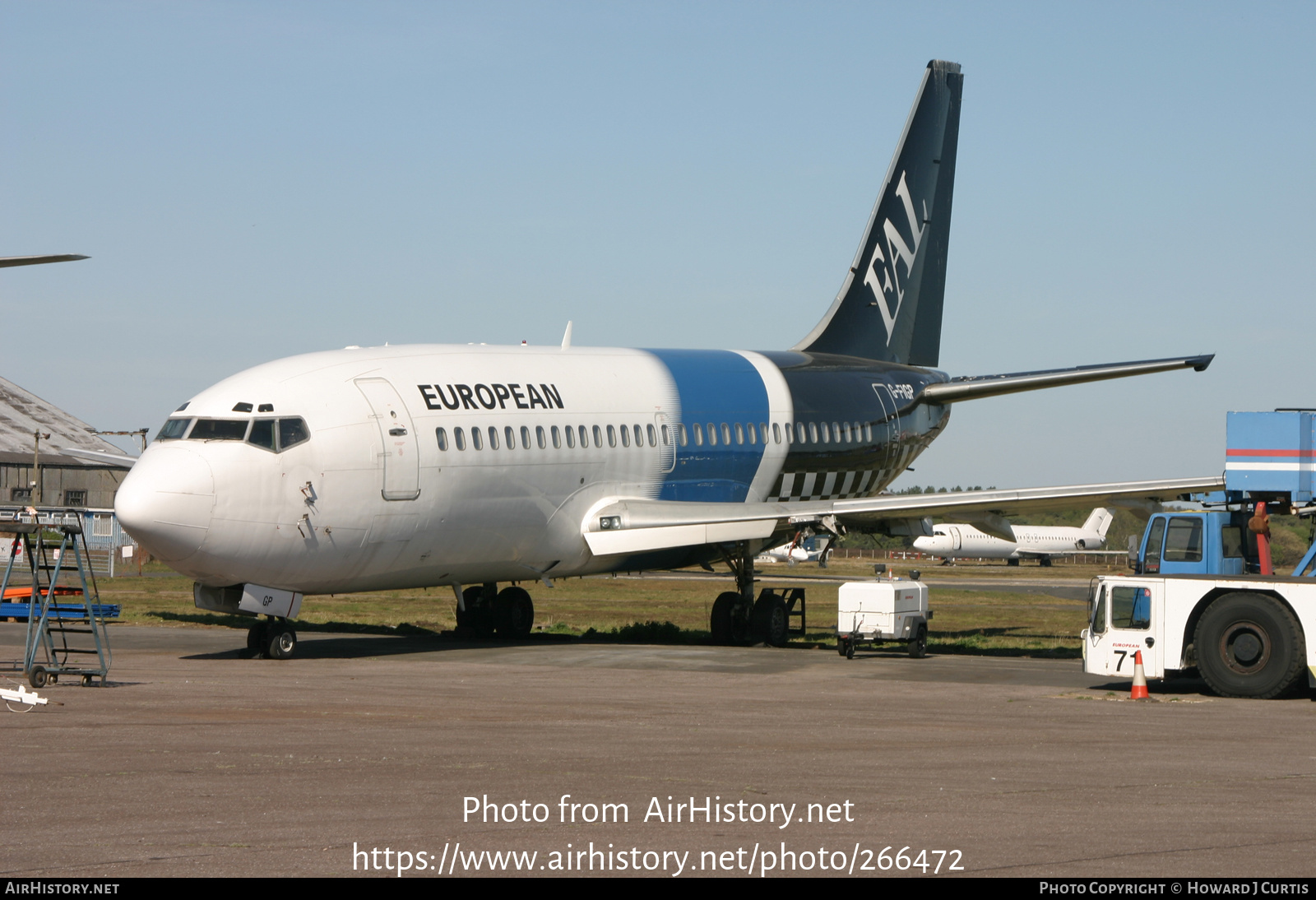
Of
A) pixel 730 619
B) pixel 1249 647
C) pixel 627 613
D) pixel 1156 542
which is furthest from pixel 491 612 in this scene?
pixel 1249 647

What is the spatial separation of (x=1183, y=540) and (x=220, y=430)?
13.6 m

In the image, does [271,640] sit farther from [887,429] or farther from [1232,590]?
[887,429]

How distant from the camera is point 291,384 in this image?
23.4 m

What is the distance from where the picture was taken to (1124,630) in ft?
66.6

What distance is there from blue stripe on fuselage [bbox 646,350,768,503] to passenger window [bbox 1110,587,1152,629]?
11.0 meters

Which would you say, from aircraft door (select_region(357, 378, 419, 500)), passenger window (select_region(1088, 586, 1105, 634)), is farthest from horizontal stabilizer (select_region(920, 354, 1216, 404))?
aircraft door (select_region(357, 378, 419, 500))

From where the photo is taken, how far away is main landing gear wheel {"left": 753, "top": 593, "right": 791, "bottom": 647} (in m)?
30.0

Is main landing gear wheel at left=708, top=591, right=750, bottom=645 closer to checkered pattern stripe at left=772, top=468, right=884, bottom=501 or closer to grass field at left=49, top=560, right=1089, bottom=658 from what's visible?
grass field at left=49, top=560, right=1089, bottom=658

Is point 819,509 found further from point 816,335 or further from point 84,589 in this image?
point 84,589

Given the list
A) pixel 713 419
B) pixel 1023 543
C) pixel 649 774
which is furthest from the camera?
pixel 1023 543

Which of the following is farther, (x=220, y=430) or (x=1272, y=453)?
(x=220, y=430)

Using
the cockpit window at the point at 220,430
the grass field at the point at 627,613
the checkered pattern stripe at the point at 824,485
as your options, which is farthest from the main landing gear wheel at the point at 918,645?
the cockpit window at the point at 220,430

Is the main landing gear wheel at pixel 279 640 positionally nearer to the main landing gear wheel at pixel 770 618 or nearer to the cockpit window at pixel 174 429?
the cockpit window at pixel 174 429
